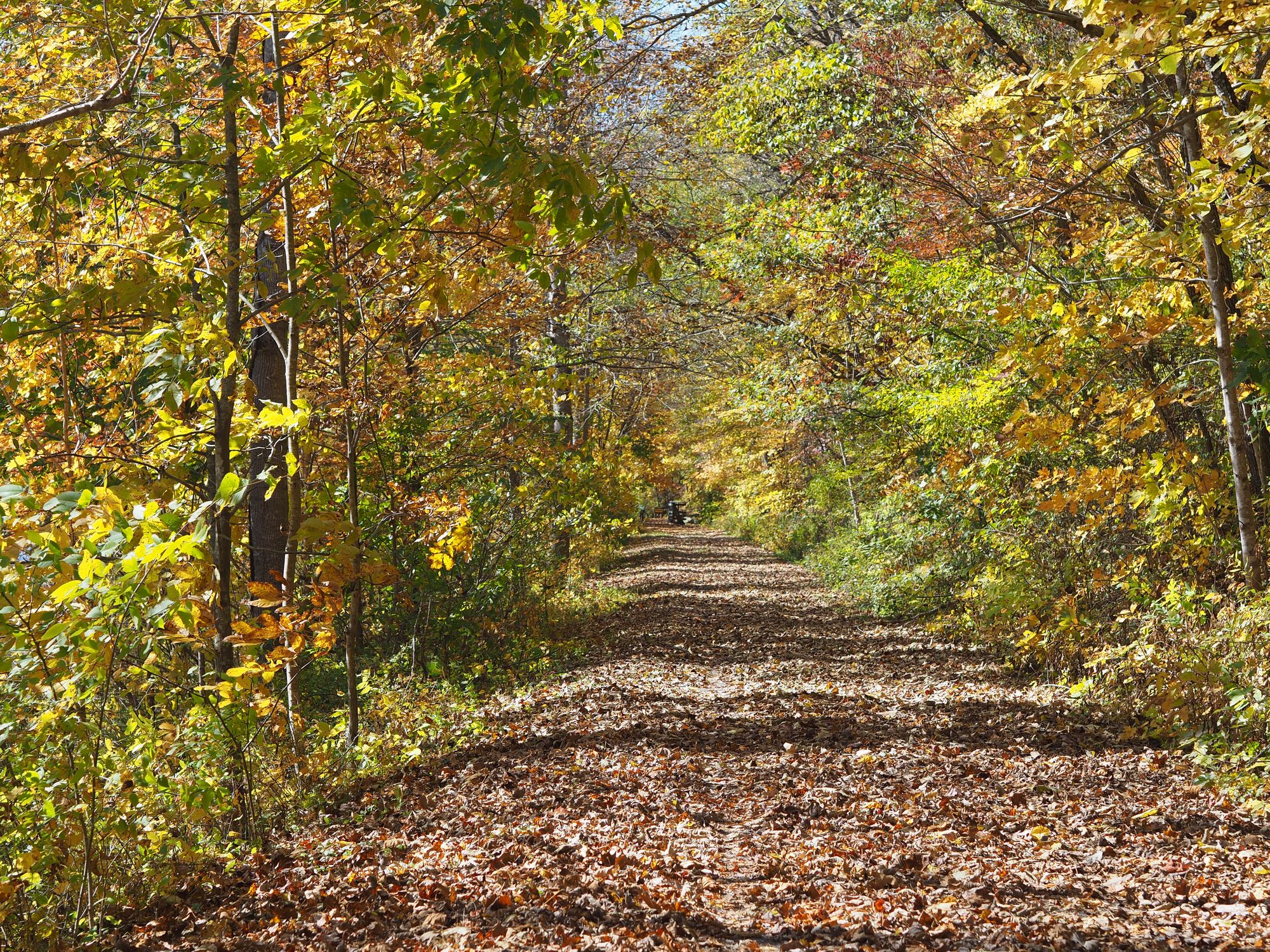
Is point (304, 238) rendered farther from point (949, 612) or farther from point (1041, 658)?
point (949, 612)

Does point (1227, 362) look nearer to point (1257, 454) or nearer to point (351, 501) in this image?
point (1257, 454)

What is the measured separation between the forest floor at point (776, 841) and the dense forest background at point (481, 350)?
1.89 ft

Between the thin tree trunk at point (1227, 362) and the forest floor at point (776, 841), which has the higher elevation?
the thin tree trunk at point (1227, 362)

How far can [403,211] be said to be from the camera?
14.6 feet

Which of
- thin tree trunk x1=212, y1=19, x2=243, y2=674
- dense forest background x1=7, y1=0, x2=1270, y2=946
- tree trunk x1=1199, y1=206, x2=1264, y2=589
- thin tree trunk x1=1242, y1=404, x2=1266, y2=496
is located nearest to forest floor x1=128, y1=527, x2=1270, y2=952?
dense forest background x1=7, y1=0, x2=1270, y2=946

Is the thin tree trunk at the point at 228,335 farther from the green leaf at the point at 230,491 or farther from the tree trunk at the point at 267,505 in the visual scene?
the tree trunk at the point at 267,505

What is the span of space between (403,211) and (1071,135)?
3463mm

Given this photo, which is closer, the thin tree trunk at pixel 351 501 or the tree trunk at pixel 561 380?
the thin tree trunk at pixel 351 501

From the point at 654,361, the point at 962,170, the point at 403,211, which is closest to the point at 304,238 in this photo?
the point at 403,211

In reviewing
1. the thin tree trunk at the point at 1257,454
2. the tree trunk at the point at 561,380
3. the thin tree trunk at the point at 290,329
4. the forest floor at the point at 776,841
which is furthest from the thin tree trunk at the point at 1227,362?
the tree trunk at the point at 561,380

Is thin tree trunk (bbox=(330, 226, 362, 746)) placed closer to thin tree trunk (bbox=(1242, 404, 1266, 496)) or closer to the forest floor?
the forest floor

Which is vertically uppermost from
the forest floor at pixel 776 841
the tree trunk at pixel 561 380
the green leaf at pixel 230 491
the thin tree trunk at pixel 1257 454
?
the tree trunk at pixel 561 380

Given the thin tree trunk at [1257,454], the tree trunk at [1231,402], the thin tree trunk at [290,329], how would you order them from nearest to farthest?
the thin tree trunk at [290,329] < the tree trunk at [1231,402] < the thin tree trunk at [1257,454]

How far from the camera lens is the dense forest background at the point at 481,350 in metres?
3.71
